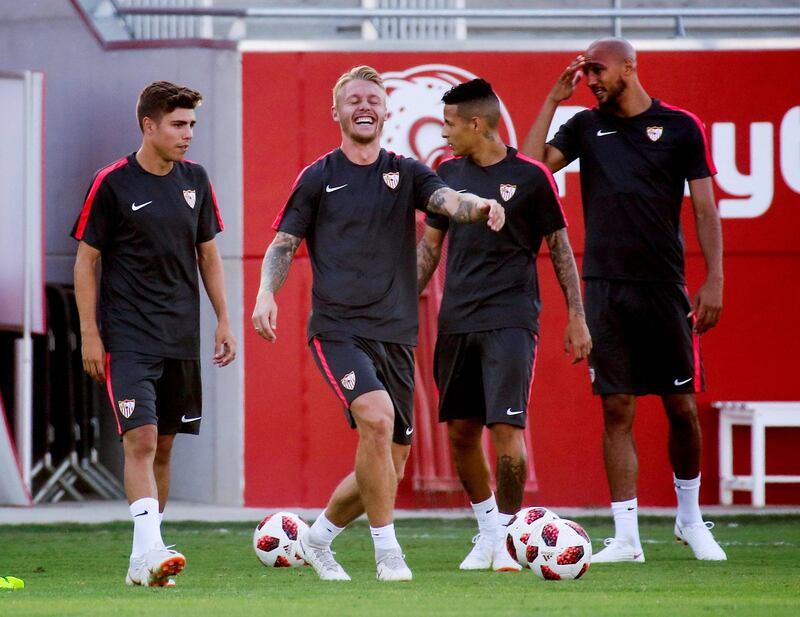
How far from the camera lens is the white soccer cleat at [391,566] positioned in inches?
253

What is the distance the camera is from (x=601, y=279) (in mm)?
7824

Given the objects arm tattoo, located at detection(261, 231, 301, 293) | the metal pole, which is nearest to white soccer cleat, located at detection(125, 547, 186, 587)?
A: arm tattoo, located at detection(261, 231, 301, 293)

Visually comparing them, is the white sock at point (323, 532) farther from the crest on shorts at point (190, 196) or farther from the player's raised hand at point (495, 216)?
the player's raised hand at point (495, 216)

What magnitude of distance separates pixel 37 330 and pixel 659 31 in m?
7.05

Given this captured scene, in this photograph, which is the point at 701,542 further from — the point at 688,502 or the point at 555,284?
the point at 555,284

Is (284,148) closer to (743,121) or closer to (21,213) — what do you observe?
(21,213)

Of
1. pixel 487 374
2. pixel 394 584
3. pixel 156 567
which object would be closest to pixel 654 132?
pixel 487 374

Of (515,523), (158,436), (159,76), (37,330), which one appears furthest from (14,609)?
(159,76)

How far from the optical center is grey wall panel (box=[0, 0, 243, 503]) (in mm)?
11570

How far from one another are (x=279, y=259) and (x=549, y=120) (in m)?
1.77

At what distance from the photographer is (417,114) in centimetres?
1153

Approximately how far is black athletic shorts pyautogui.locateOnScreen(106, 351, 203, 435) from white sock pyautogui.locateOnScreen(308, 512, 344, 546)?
0.68m

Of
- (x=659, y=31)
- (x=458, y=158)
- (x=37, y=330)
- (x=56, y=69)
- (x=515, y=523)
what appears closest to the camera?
(x=515, y=523)

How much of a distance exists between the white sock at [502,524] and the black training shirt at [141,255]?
5.26ft
